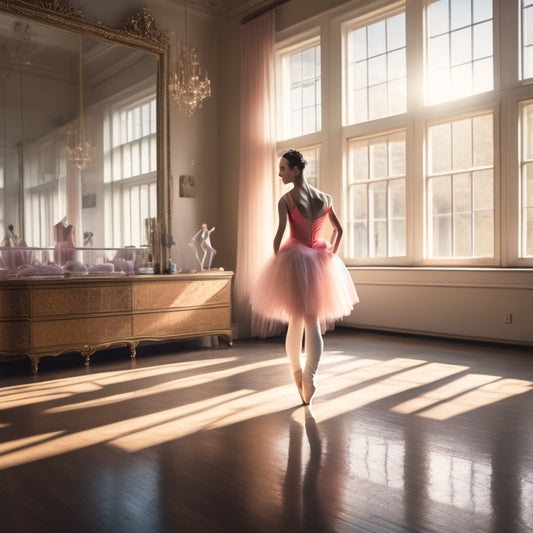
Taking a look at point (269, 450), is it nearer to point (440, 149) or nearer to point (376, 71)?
point (440, 149)

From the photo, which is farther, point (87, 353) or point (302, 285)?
point (87, 353)

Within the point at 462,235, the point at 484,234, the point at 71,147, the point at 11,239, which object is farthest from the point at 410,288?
the point at 11,239

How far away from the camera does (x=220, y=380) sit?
4020 millimetres

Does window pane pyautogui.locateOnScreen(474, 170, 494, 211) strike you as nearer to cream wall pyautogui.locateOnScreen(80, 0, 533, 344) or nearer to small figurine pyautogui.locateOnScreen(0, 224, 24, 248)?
cream wall pyautogui.locateOnScreen(80, 0, 533, 344)

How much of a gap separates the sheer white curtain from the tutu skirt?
3326 millimetres

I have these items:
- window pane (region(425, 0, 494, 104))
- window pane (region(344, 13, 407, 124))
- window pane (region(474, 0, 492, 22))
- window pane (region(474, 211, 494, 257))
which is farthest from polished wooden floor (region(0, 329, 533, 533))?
window pane (region(474, 0, 492, 22))

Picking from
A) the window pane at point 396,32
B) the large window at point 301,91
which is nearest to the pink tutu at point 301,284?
the window pane at point 396,32

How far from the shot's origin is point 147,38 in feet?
21.2

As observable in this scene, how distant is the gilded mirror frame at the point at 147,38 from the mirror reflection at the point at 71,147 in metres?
0.08

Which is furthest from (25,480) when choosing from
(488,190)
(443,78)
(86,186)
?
(443,78)

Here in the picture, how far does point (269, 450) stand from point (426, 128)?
4506 mm

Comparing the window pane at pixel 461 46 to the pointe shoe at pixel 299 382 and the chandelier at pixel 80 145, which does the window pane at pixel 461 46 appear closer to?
the chandelier at pixel 80 145

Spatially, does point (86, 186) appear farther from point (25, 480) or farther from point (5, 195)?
point (25, 480)

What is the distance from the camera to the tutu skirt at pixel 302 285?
10.4 feet
